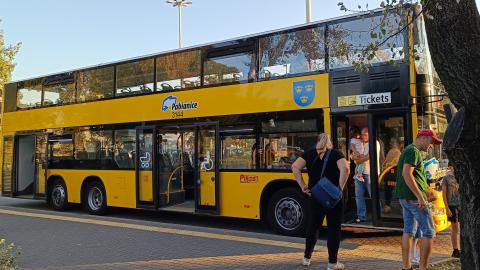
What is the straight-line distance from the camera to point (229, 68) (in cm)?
1002

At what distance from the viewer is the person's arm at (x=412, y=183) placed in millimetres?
5637

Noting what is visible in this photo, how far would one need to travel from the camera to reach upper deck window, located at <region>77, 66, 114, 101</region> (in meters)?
12.4

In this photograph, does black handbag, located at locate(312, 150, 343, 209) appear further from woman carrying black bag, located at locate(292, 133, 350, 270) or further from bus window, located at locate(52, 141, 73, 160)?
bus window, located at locate(52, 141, 73, 160)

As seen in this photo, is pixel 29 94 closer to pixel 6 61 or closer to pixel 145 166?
pixel 145 166

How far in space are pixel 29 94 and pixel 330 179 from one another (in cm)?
1143

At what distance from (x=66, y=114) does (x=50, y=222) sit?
11.6 ft

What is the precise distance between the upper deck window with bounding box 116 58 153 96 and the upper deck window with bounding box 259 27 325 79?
3221 millimetres

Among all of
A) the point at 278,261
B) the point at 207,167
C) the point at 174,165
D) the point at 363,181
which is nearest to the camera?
the point at 278,261

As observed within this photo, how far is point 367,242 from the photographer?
847 centimetres

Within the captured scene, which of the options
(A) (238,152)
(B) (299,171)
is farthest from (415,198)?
(A) (238,152)

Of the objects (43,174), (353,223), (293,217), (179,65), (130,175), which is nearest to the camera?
(353,223)

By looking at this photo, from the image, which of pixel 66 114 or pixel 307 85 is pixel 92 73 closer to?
pixel 66 114

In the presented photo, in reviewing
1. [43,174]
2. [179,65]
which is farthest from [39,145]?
[179,65]

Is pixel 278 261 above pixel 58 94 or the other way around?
the other way around
